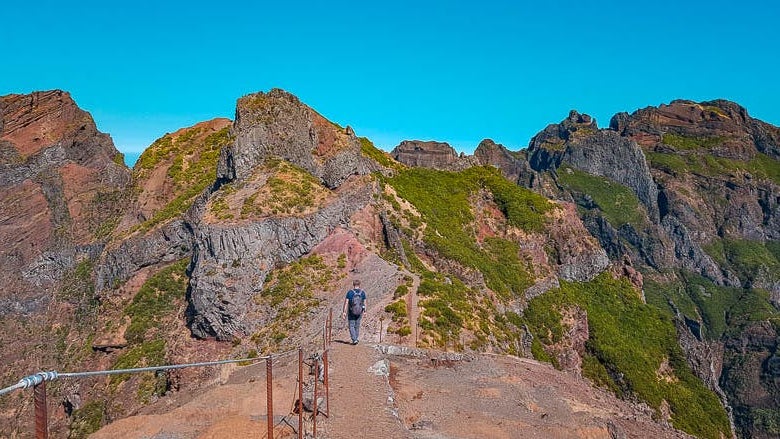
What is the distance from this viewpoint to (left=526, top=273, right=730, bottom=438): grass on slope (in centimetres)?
4175

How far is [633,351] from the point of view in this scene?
45.8m

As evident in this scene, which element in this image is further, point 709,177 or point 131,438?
point 709,177

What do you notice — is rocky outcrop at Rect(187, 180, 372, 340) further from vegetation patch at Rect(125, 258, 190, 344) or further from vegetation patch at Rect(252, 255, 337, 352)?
vegetation patch at Rect(125, 258, 190, 344)

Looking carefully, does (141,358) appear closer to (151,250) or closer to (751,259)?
(151,250)

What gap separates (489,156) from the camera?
529 feet

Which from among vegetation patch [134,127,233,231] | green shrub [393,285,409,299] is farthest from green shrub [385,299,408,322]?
vegetation patch [134,127,233,231]

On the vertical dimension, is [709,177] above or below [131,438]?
above

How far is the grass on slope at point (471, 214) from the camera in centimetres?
4212

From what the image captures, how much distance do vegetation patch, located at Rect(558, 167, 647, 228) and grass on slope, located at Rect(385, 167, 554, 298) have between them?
335 feet

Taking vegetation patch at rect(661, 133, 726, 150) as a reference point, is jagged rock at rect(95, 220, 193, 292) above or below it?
below

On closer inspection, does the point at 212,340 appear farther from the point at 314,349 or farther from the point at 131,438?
the point at 131,438

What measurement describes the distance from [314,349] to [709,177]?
16693 centimetres

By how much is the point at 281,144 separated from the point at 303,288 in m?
13.9

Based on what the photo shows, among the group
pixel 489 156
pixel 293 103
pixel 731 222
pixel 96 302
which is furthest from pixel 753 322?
pixel 96 302
